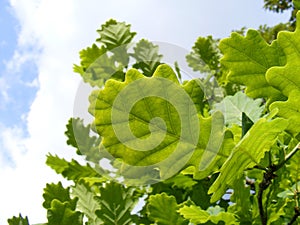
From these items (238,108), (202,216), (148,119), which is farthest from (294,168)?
(148,119)

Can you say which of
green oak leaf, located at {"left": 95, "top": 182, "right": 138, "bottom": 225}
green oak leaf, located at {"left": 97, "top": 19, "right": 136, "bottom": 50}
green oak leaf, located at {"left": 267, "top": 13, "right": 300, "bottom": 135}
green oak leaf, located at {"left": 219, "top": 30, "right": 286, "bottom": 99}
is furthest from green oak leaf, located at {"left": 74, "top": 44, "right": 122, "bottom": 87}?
green oak leaf, located at {"left": 267, "top": 13, "right": 300, "bottom": 135}

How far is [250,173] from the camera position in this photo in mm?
1840

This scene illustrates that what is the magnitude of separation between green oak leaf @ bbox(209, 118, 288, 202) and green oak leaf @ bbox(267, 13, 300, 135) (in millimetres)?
86

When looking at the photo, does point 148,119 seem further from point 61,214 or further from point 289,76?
point 61,214

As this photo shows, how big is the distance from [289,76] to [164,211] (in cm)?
89

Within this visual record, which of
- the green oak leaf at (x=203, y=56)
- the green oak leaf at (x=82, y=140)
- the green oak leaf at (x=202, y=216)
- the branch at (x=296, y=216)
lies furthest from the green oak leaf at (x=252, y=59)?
the green oak leaf at (x=203, y=56)

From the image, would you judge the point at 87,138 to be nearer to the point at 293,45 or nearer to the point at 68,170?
the point at 68,170

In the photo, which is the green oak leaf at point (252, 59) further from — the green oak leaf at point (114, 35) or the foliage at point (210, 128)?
the green oak leaf at point (114, 35)

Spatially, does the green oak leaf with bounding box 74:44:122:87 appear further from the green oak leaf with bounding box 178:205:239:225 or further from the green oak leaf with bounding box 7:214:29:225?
the green oak leaf with bounding box 178:205:239:225

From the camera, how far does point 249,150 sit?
112cm

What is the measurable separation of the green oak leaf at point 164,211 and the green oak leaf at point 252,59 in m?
0.74

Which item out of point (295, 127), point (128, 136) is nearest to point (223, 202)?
point (295, 127)

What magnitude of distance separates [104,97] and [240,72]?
420mm

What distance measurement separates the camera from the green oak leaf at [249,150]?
1050 mm
